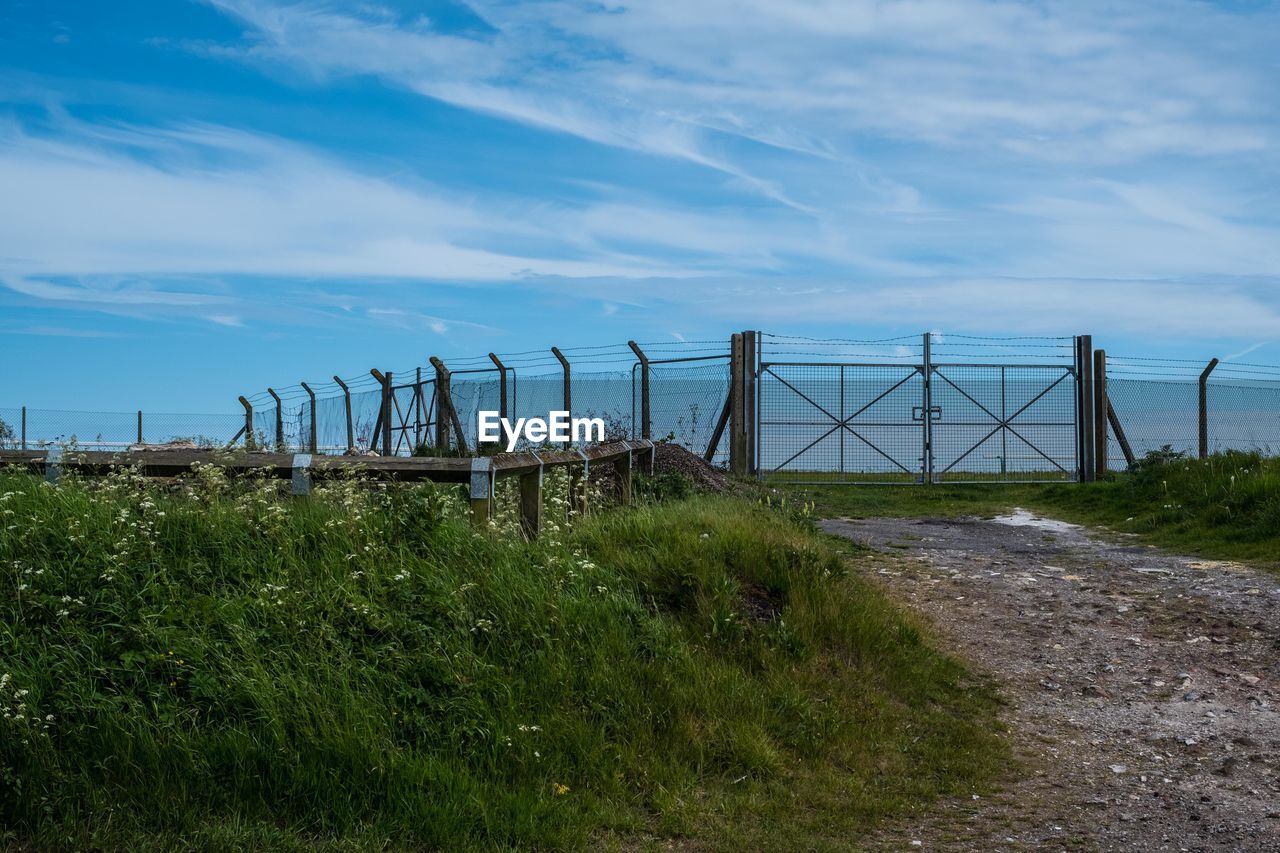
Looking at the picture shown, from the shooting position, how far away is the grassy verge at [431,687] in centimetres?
468

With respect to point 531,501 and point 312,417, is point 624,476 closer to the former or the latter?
point 531,501

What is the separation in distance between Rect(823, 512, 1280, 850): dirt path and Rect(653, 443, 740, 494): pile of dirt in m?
2.95

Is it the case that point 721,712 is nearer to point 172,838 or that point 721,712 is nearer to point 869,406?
point 172,838

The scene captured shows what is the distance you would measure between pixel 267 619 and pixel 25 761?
4.10ft

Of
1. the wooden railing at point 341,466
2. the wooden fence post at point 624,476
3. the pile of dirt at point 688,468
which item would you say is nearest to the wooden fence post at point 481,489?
the wooden railing at point 341,466

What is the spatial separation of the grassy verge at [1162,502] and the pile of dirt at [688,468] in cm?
150

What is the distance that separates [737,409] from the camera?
19719 mm

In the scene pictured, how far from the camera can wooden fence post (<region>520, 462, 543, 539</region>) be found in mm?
7855

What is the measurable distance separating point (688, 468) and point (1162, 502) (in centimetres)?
606

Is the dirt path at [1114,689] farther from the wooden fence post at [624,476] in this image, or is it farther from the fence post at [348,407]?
the fence post at [348,407]

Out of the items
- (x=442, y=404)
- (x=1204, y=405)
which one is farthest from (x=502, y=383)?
(x=1204, y=405)

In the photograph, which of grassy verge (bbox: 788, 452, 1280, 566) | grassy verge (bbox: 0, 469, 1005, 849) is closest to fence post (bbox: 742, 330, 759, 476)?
grassy verge (bbox: 788, 452, 1280, 566)

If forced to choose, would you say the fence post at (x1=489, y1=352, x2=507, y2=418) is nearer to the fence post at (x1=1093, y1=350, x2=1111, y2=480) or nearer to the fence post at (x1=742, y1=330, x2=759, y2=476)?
the fence post at (x1=742, y1=330, x2=759, y2=476)

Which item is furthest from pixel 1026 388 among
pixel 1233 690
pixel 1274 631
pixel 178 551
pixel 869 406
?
pixel 178 551
